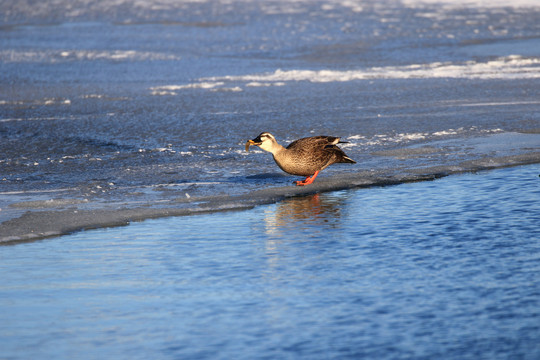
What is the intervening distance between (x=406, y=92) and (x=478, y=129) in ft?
11.1

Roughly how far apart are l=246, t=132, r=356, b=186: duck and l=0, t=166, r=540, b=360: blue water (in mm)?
931

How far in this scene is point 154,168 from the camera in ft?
29.8

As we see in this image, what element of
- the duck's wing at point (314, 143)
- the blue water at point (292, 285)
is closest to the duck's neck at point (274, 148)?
the duck's wing at point (314, 143)

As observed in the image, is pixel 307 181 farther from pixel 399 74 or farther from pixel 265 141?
pixel 399 74

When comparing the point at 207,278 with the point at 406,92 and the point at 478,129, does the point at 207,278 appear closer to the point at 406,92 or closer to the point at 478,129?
the point at 478,129

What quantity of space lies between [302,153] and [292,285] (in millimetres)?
3034

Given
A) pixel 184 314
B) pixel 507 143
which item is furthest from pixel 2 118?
pixel 184 314

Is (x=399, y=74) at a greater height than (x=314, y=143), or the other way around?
(x=399, y=74)

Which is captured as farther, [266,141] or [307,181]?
[307,181]

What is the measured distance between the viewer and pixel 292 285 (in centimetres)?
512

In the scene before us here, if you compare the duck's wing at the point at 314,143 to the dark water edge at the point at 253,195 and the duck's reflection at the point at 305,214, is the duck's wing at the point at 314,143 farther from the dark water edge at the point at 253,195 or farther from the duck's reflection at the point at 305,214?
the duck's reflection at the point at 305,214

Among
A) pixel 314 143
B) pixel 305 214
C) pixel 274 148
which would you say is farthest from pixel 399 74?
pixel 305 214

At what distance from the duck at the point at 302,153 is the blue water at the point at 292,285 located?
0.93 m

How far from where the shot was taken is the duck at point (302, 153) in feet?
26.3
